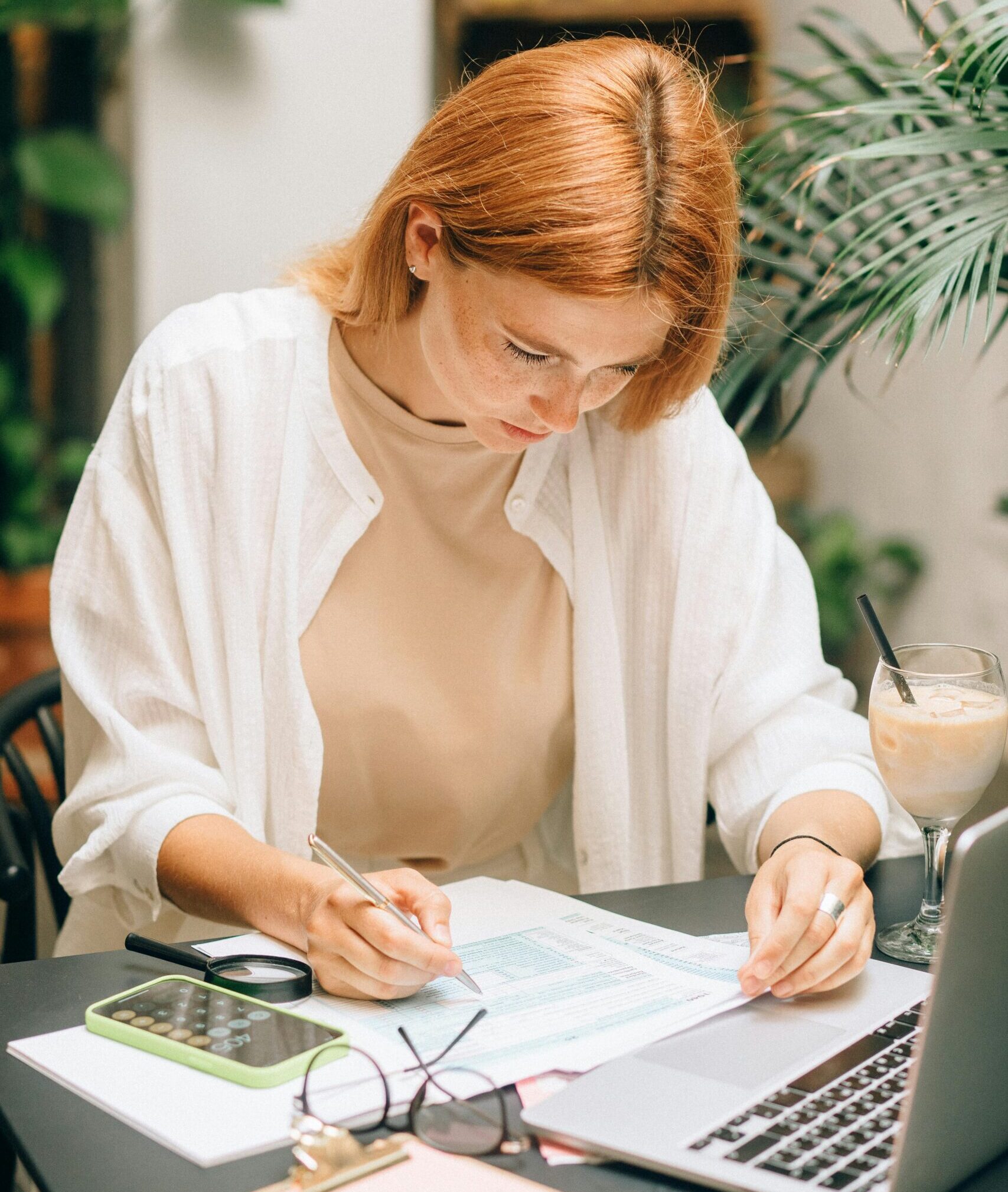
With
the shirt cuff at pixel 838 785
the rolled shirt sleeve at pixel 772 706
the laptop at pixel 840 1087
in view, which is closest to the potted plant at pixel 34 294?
the rolled shirt sleeve at pixel 772 706

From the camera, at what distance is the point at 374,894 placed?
1.00m

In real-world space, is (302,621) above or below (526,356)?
below

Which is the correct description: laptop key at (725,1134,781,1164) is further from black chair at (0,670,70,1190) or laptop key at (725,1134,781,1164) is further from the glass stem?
black chair at (0,670,70,1190)

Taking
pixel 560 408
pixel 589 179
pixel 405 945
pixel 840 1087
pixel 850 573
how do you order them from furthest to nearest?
pixel 850 573, pixel 560 408, pixel 589 179, pixel 405 945, pixel 840 1087

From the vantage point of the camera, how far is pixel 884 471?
3.48 m

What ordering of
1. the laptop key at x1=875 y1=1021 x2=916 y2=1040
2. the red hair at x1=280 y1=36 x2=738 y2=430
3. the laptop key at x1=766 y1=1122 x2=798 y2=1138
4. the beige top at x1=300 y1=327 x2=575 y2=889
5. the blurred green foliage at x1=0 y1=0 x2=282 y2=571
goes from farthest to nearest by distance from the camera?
the blurred green foliage at x1=0 y1=0 x2=282 y2=571 → the beige top at x1=300 y1=327 x2=575 y2=889 → the red hair at x1=280 y1=36 x2=738 y2=430 → the laptop key at x1=875 y1=1021 x2=916 y2=1040 → the laptop key at x1=766 y1=1122 x2=798 y2=1138

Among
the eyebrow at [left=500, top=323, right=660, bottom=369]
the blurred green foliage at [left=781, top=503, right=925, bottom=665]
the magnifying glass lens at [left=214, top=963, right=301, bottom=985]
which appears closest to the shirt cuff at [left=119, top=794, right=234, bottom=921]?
the magnifying glass lens at [left=214, top=963, right=301, bottom=985]

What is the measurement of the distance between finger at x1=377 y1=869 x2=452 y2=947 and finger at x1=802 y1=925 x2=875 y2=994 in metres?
0.27

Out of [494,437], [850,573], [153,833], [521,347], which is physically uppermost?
[521,347]

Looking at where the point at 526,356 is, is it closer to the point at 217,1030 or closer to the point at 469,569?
the point at 469,569

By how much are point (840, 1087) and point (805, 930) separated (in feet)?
0.56

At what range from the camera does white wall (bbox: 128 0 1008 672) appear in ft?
9.78

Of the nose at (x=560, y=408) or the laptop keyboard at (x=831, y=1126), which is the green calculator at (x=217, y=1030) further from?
the nose at (x=560, y=408)

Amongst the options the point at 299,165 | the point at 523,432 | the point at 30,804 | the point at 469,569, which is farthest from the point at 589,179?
the point at 299,165
